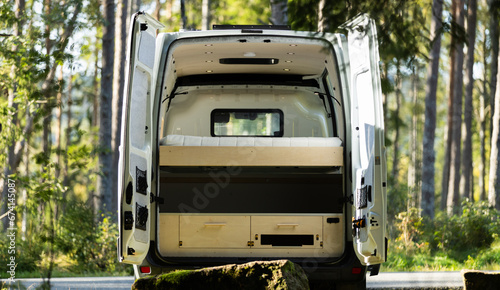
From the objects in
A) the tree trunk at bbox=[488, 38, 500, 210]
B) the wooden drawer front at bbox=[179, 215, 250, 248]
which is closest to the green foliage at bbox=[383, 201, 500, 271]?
the tree trunk at bbox=[488, 38, 500, 210]

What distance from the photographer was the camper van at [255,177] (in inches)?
219

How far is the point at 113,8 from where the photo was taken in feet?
54.4

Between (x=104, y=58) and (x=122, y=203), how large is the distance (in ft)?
37.7

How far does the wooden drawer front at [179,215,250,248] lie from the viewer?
6.00 m

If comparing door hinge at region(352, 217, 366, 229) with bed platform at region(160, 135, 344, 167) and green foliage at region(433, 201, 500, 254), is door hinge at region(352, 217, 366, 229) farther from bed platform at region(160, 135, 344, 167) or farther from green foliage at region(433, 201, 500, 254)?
green foliage at region(433, 201, 500, 254)

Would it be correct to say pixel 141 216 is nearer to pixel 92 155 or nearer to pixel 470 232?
pixel 470 232

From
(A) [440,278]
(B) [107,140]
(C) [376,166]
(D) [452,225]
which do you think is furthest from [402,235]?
(C) [376,166]

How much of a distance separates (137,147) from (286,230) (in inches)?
56.6

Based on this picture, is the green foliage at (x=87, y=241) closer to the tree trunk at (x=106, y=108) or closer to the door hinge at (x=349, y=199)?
the tree trunk at (x=106, y=108)

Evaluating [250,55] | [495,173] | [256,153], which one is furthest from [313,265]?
[495,173]

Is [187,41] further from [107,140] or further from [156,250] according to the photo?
[107,140]

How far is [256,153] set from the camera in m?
5.80

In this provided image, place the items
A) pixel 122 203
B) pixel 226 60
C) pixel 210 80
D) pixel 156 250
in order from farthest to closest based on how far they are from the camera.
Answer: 1. pixel 210 80
2. pixel 226 60
3. pixel 156 250
4. pixel 122 203

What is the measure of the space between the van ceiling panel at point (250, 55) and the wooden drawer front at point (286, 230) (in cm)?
143
